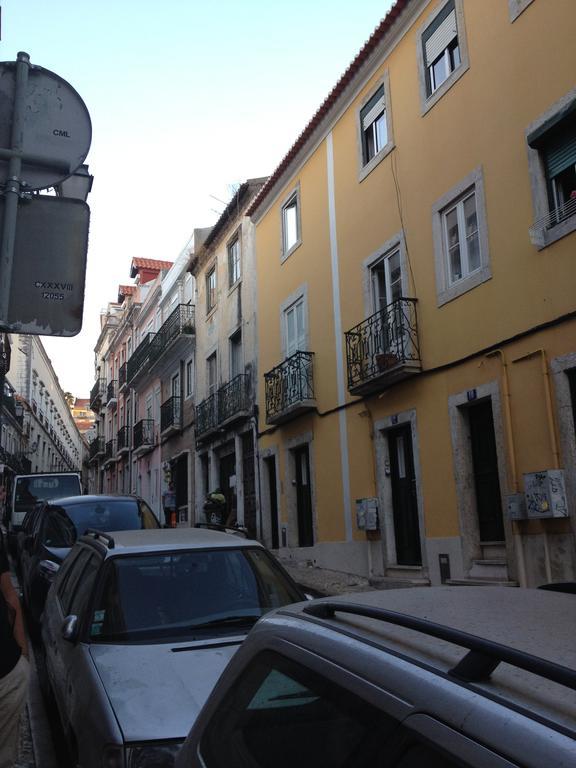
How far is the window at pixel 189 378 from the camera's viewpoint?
77.2 ft

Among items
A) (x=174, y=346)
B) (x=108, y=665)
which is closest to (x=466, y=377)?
(x=108, y=665)

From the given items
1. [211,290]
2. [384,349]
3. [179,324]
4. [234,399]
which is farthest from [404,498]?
[179,324]

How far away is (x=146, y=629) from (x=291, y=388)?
11.3 metres

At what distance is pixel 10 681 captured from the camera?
10.4ft

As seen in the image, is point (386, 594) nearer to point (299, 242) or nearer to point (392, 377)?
point (392, 377)

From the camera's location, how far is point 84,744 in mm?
3203

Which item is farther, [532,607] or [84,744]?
[84,744]

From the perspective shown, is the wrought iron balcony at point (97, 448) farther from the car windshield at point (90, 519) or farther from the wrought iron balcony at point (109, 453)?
the car windshield at point (90, 519)

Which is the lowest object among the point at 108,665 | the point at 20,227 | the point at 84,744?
the point at 84,744

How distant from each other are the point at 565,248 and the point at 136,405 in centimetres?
2724

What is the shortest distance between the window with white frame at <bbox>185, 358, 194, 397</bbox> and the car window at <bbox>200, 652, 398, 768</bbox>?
71.2 feet

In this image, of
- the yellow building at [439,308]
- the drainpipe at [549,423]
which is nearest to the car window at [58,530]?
the yellow building at [439,308]

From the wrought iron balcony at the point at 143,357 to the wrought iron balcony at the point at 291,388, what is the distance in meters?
10.9

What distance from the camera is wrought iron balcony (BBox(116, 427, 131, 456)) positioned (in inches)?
1321
